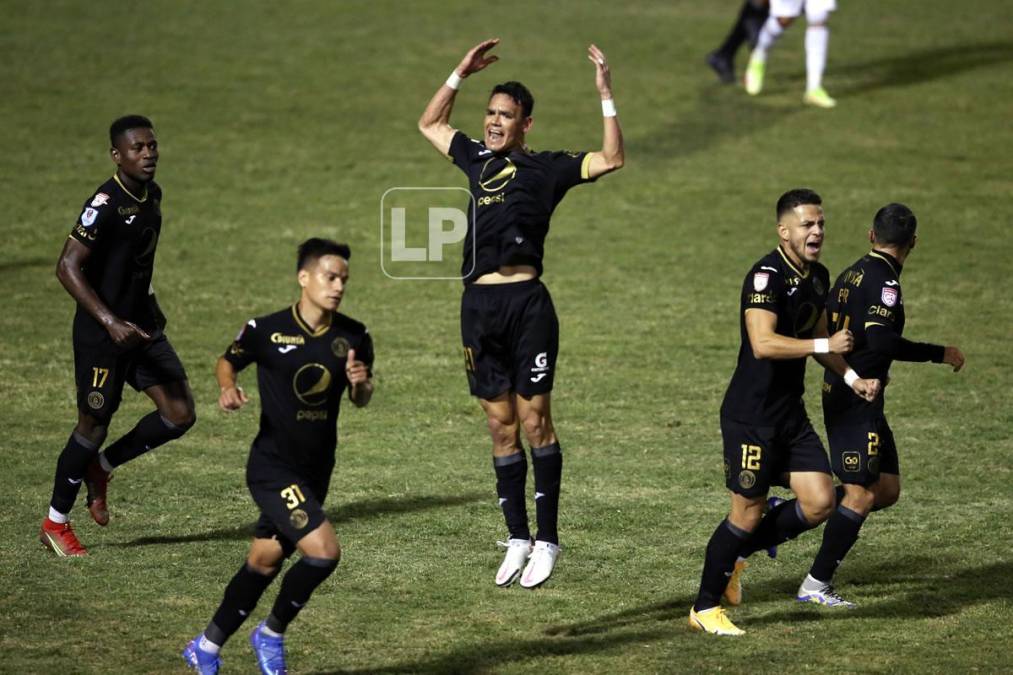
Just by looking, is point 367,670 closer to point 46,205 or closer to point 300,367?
point 300,367

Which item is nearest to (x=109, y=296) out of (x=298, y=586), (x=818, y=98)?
(x=298, y=586)

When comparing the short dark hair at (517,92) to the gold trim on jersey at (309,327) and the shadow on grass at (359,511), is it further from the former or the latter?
the shadow on grass at (359,511)

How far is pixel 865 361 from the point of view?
9.61 m

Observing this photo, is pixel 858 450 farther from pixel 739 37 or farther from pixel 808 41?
pixel 739 37

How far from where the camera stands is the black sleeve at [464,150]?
995 cm

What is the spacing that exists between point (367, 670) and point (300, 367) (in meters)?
1.84

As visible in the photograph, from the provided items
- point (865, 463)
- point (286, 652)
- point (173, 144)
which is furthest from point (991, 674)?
point (173, 144)

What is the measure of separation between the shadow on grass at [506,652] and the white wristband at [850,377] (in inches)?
73.5

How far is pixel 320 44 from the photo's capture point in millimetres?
28922

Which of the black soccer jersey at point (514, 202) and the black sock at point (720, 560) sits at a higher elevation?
the black soccer jersey at point (514, 202)

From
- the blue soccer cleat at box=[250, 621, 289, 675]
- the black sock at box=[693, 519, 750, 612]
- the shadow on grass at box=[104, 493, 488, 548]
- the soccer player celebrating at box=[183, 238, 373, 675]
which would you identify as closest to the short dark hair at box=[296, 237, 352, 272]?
the soccer player celebrating at box=[183, 238, 373, 675]

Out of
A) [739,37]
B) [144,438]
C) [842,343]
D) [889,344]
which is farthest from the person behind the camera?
[739,37]

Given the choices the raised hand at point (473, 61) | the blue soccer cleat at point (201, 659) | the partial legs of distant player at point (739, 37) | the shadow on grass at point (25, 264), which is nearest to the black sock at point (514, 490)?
the blue soccer cleat at point (201, 659)

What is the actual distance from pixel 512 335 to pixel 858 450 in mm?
2292
